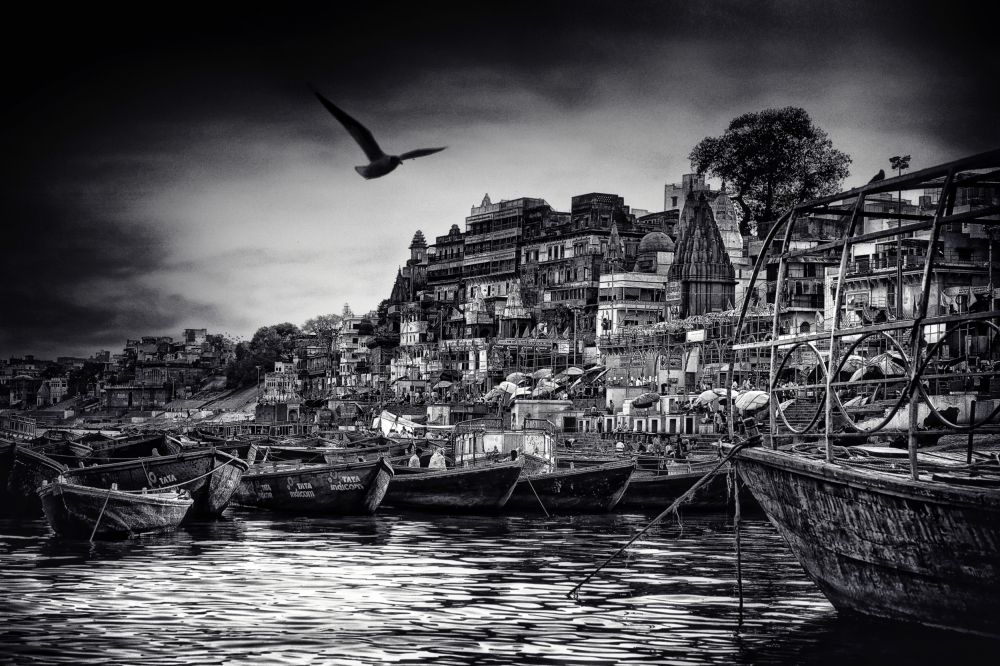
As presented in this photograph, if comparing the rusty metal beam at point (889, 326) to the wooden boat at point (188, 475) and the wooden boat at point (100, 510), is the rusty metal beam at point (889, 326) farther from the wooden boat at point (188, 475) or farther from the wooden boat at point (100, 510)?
the wooden boat at point (188, 475)

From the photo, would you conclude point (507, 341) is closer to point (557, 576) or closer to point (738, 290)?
point (738, 290)

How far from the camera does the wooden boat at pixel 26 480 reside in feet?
100

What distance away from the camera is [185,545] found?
23.0m

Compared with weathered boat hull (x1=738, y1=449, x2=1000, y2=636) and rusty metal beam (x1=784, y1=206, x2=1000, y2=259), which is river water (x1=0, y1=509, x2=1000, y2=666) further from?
rusty metal beam (x1=784, y1=206, x2=1000, y2=259)

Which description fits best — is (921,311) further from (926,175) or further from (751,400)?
(751,400)

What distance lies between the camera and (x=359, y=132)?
501 inches

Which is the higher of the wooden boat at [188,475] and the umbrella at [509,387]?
the umbrella at [509,387]

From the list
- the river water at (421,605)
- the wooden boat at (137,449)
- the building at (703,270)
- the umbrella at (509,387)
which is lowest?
the river water at (421,605)

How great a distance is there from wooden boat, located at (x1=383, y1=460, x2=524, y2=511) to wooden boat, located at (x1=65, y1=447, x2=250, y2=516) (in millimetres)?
4650

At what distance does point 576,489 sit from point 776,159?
48617 mm

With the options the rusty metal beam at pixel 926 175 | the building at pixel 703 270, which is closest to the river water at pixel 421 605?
the rusty metal beam at pixel 926 175

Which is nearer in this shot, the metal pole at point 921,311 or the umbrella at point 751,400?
the metal pole at point 921,311

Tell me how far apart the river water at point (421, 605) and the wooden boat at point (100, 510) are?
0.43 metres

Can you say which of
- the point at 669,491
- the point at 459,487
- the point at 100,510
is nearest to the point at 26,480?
the point at 100,510
